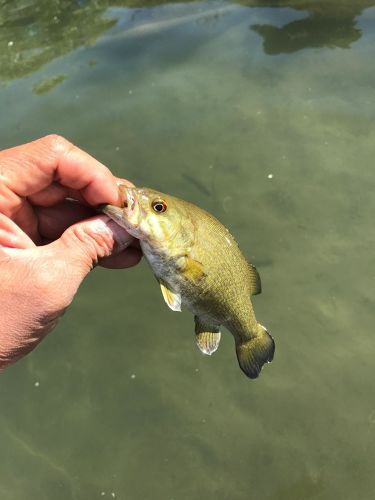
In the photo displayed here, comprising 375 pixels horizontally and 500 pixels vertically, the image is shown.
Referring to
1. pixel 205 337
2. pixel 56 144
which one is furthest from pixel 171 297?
pixel 56 144

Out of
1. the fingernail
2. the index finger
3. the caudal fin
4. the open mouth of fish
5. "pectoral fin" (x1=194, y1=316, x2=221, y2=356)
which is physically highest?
the index finger

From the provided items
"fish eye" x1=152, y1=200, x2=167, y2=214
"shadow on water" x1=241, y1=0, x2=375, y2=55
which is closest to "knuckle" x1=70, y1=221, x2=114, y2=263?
"fish eye" x1=152, y1=200, x2=167, y2=214

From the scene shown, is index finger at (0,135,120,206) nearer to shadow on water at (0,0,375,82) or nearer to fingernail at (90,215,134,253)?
fingernail at (90,215,134,253)

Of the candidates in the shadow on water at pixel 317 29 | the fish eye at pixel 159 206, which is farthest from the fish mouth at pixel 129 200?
the shadow on water at pixel 317 29

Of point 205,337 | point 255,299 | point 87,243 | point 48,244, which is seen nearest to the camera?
point 87,243

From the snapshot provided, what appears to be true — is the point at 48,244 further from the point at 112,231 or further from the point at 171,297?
the point at 171,297

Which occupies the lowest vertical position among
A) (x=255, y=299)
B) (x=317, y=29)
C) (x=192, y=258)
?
(x=255, y=299)

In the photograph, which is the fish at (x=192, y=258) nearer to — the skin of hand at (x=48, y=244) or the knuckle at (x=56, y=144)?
the skin of hand at (x=48, y=244)
